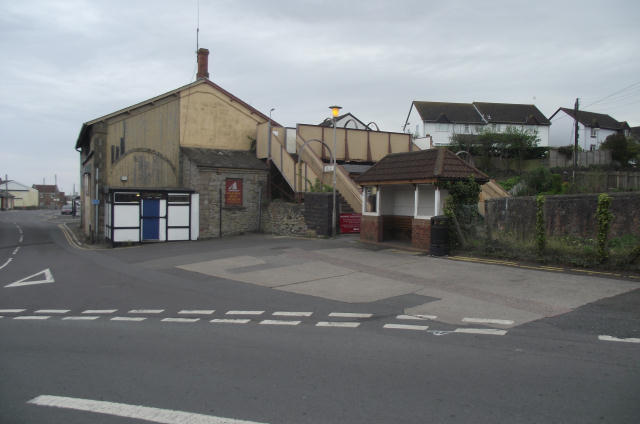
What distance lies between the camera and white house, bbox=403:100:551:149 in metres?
58.4

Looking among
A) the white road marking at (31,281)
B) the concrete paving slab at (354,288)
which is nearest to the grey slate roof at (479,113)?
the concrete paving slab at (354,288)

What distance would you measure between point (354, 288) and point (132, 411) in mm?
7138

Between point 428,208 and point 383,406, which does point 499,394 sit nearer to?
point 383,406

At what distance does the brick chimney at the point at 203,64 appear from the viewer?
3137 centimetres

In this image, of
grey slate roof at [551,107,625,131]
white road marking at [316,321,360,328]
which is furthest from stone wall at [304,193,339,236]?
grey slate roof at [551,107,625,131]

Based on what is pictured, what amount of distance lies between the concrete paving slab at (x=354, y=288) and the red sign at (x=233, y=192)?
14.9 metres

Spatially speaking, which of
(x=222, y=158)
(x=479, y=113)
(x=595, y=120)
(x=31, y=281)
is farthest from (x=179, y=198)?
(x=595, y=120)

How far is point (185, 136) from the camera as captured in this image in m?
27.5

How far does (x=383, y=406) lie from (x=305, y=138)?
25.0 meters

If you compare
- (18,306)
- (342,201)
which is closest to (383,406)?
(18,306)

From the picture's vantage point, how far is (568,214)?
17.7m

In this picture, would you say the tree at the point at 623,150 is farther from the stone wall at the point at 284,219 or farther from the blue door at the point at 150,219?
the blue door at the point at 150,219

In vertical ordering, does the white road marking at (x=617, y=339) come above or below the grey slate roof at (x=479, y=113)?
below

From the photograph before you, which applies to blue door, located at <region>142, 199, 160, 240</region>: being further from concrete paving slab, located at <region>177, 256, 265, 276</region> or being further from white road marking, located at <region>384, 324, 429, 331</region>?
white road marking, located at <region>384, 324, 429, 331</region>
